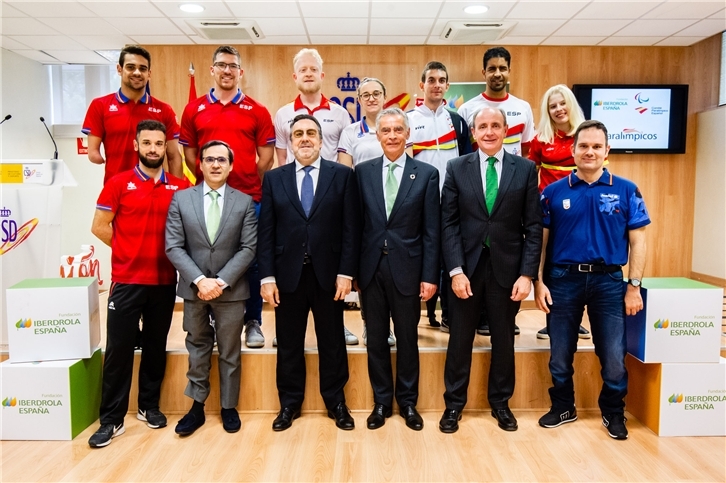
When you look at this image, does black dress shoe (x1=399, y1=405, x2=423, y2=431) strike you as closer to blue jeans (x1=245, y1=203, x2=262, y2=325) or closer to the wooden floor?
the wooden floor

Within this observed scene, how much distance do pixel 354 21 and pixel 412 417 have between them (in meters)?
4.47

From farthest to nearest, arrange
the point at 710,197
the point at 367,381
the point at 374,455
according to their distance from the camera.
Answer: the point at 710,197
the point at 367,381
the point at 374,455

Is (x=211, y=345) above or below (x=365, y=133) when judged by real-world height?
below

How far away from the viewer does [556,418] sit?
9.25 feet

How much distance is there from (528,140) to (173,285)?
8.11 ft

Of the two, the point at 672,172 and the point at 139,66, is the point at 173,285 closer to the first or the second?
the point at 139,66

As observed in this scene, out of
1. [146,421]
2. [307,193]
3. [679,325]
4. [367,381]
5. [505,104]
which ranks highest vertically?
[505,104]

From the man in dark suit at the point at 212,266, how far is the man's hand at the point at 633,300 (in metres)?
2.01

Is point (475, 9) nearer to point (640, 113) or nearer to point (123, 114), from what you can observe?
point (640, 113)

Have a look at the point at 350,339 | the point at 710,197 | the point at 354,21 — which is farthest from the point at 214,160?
the point at 710,197

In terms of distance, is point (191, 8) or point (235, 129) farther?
point (191, 8)

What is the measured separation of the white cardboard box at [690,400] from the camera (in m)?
A: 2.72

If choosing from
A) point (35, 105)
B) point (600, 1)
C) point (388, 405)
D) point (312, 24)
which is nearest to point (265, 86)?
point (312, 24)

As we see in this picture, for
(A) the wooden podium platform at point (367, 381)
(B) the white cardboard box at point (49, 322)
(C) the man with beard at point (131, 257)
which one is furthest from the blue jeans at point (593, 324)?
(B) the white cardboard box at point (49, 322)
